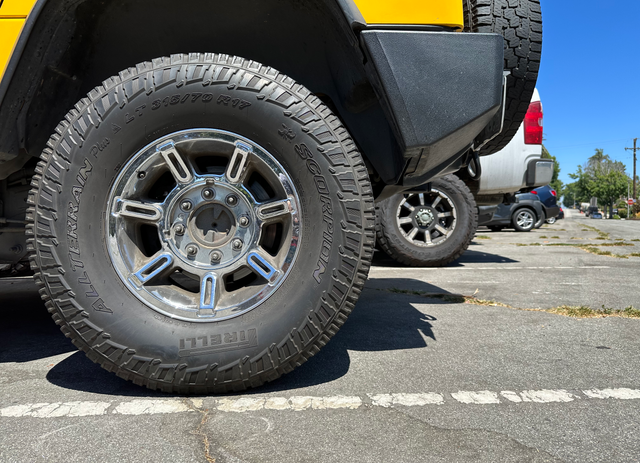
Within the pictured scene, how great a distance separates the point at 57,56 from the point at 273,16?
89cm

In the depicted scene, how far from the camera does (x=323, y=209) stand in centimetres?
174

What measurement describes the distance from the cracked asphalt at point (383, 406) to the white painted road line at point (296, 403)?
1cm

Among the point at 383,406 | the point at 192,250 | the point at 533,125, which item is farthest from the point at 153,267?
the point at 533,125

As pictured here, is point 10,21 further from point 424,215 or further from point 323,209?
point 424,215

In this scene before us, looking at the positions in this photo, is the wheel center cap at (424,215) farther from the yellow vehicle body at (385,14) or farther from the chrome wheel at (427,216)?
the yellow vehicle body at (385,14)

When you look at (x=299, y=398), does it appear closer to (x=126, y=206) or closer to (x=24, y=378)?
(x=126, y=206)

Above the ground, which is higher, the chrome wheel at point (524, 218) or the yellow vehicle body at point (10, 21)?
the yellow vehicle body at point (10, 21)

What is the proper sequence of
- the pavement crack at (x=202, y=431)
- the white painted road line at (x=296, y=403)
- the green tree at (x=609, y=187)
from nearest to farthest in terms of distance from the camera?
1. the pavement crack at (x=202, y=431)
2. the white painted road line at (x=296, y=403)
3. the green tree at (x=609, y=187)

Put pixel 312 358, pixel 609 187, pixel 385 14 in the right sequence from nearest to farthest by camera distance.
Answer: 1. pixel 385 14
2. pixel 312 358
3. pixel 609 187

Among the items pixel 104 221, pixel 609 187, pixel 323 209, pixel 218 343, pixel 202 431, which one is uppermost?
pixel 609 187

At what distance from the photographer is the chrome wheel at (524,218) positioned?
584 inches

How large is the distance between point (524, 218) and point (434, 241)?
10678 mm

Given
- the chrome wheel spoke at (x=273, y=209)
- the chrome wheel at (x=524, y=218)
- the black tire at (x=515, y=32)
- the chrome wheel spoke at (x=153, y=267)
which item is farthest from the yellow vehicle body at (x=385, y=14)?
the chrome wheel at (x=524, y=218)

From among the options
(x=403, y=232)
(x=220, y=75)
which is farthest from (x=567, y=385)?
(x=403, y=232)
